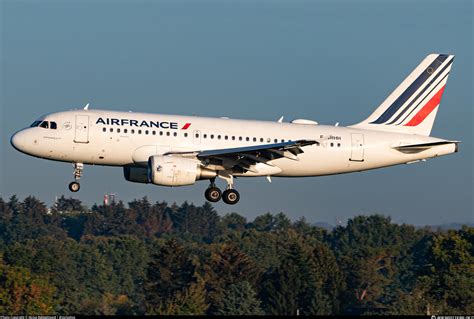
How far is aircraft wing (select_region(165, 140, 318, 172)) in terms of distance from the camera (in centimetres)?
6397

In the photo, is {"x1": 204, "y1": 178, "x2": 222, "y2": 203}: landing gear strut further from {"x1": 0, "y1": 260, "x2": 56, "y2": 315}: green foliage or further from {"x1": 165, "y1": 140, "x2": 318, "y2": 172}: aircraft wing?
{"x1": 0, "y1": 260, "x2": 56, "y2": 315}: green foliage

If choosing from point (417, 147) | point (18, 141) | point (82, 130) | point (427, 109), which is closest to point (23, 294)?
point (18, 141)

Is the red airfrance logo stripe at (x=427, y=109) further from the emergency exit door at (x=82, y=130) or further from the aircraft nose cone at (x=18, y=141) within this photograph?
the aircraft nose cone at (x=18, y=141)

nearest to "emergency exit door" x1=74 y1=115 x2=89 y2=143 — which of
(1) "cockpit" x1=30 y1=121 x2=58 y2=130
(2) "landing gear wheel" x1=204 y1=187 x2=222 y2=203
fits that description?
(1) "cockpit" x1=30 y1=121 x2=58 y2=130

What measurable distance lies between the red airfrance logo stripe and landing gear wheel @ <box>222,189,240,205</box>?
12.3 m

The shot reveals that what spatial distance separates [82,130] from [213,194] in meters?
8.63

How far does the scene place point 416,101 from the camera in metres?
74.2

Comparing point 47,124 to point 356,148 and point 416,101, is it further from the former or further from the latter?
point 416,101

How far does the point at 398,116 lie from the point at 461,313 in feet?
90.0

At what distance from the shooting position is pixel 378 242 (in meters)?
187

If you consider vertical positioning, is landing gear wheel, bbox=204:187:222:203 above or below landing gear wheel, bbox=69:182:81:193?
below

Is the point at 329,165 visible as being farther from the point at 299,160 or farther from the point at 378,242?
the point at 378,242

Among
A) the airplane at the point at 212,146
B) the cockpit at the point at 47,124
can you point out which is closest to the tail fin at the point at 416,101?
the airplane at the point at 212,146

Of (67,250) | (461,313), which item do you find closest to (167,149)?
(461,313)
